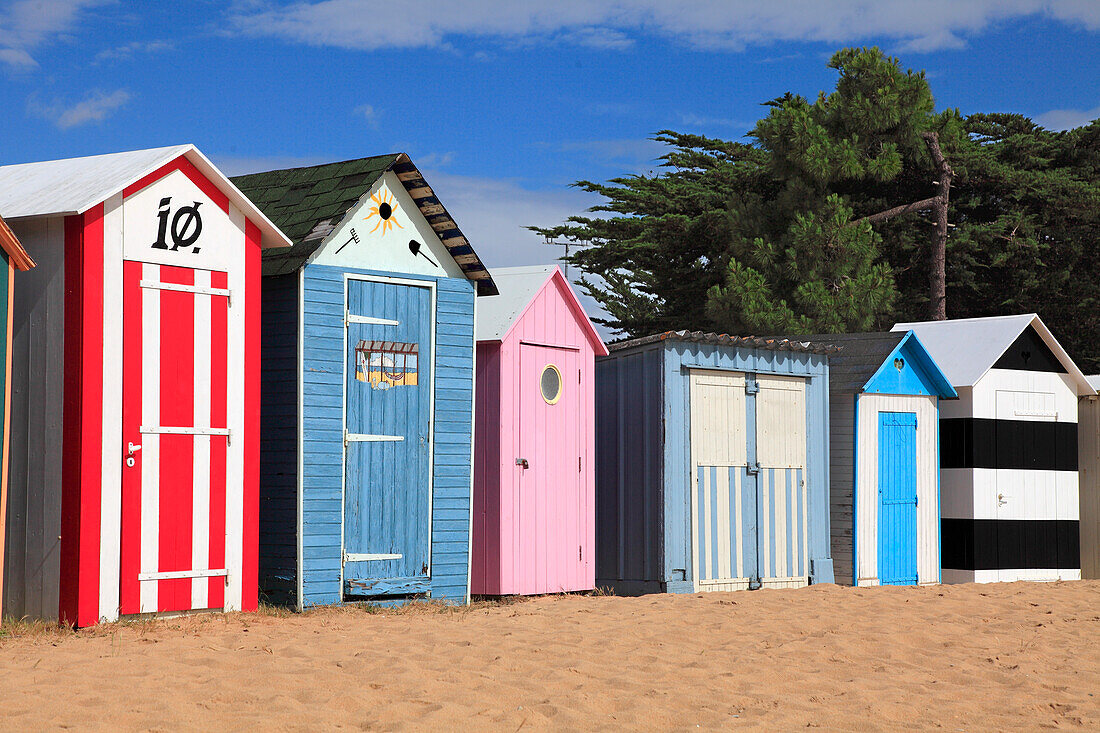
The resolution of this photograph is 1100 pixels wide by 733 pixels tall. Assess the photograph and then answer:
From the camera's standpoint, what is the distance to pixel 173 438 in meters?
9.25

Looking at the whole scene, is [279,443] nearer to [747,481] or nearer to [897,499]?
[747,481]

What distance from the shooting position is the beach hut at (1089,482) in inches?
655

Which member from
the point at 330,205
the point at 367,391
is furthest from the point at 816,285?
the point at 367,391

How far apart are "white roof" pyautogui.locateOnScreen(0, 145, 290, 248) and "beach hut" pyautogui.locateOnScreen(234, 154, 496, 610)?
648mm

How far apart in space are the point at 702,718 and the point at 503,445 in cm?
546

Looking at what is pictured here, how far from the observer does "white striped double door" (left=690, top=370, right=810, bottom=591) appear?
1276 cm

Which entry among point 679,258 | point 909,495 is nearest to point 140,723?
point 909,495

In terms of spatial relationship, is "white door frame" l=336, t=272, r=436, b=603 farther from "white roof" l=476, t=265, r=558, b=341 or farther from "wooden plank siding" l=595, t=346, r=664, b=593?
"wooden plank siding" l=595, t=346, r=664, b=593

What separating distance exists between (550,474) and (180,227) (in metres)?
4.39

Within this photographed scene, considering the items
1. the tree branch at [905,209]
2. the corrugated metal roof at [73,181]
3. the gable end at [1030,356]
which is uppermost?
the tree branch at [905,209]

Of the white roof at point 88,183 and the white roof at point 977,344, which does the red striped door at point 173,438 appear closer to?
the white roof at point 88,183

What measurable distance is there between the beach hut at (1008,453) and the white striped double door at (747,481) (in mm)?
2610

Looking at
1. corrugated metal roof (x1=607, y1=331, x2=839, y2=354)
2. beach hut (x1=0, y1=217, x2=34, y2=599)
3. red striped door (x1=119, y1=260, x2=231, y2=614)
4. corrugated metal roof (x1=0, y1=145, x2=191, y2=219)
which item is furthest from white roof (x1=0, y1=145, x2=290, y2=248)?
corrugated metal roof (x1=607, y1=331, x2=839, y2=354)

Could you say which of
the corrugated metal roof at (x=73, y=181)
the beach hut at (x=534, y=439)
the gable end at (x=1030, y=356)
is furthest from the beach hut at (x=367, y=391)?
the gable end at (x=1030, y=356)
